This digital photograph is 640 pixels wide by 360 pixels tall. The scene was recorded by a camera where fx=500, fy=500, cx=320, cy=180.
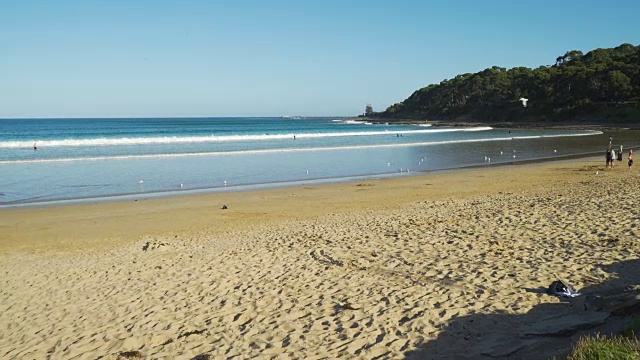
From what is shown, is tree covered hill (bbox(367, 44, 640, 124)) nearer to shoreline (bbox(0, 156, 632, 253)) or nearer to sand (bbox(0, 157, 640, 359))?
shoreline (bbox(0, 156, 632, 253))

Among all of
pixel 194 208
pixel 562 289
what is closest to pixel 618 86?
pixel 194 208

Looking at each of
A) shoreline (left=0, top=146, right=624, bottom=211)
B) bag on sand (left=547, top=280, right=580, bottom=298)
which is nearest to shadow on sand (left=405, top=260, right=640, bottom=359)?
bag on sand (left=547, top=280, right=580, bottom=298)

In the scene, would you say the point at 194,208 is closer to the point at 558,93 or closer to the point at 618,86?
the point at 618,86

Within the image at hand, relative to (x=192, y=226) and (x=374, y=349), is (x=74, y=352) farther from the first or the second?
(x=192, y=226)

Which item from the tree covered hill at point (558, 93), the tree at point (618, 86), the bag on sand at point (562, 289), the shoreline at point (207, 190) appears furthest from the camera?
the tree covered hill at point (558, 93)

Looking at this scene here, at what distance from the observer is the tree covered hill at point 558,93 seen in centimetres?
8275

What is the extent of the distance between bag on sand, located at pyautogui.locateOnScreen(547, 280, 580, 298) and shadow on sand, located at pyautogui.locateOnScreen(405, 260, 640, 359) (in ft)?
0.44

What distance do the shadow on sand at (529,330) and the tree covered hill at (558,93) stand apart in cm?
8030

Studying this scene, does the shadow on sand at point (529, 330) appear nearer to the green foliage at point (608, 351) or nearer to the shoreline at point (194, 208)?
the green foliage at point (608, 351)

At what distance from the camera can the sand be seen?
5.85 m

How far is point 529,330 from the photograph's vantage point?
217 inches

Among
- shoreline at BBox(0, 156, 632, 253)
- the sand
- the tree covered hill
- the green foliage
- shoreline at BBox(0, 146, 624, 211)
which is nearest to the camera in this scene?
the green foliage

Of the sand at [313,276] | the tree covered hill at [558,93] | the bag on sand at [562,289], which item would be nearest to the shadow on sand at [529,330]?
the sand at [313,276]

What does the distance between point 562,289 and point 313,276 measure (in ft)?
12.2
